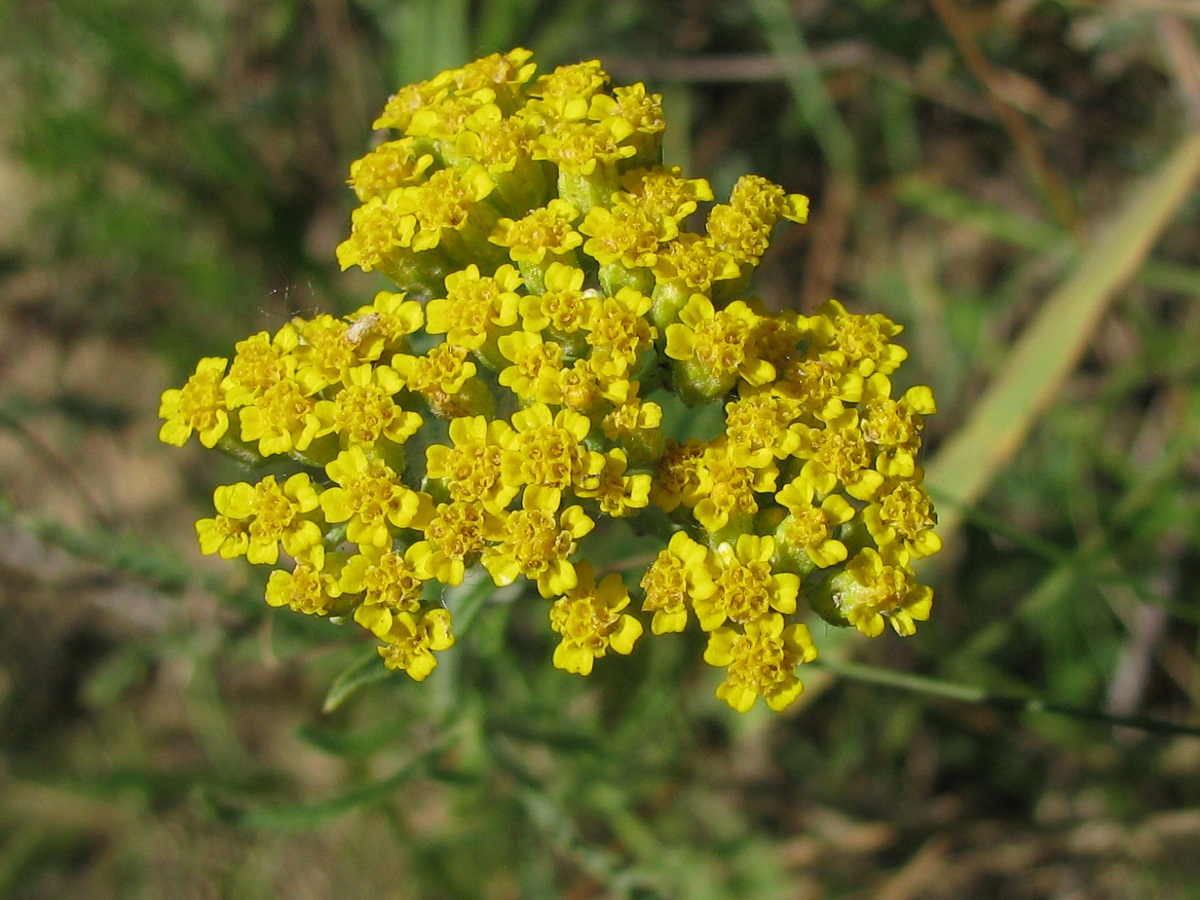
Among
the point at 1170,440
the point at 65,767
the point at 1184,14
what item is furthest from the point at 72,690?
the point at 1184,14

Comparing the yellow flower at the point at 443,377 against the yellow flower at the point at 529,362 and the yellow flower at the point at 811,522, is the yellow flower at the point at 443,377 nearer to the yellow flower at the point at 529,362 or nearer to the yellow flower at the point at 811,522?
the yellow flower at the point at 529,362

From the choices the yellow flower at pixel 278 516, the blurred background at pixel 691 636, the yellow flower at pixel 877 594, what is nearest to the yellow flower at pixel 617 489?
the yellow flower at pixel 877 594

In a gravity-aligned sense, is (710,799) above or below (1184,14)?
below

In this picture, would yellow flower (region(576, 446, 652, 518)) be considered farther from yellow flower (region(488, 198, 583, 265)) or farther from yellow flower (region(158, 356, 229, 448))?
yellow flower (region(158, 356, 229, 448))

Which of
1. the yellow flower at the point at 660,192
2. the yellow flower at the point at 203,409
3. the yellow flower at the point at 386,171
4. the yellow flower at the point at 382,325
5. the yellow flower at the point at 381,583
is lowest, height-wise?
the yellow flower at the point at 381,583

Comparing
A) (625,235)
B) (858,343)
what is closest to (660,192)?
(625,235)

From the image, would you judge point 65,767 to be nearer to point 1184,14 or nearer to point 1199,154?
point 1199,154
